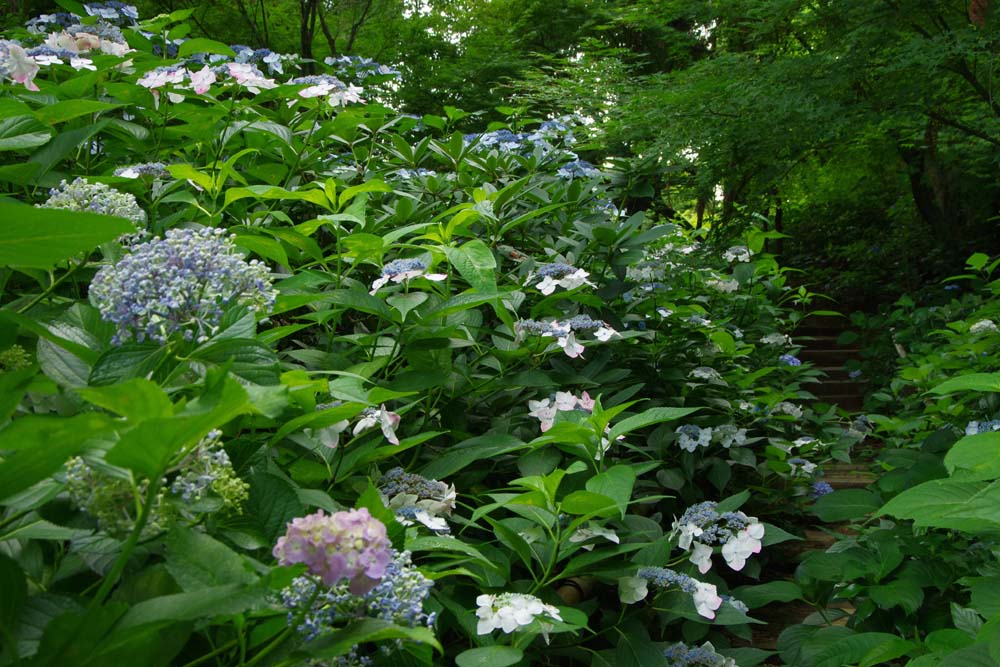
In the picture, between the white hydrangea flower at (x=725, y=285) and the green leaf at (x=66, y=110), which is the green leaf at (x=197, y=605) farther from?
the white hydrangea flower at (x=725, y=285)

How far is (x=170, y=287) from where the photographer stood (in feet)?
2.90

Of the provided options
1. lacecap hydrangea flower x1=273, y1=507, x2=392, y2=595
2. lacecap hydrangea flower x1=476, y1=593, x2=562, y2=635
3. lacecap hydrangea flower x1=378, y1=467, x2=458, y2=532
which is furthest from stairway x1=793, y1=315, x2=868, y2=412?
lacecap hydrangea flower x1=273, y1=507, x2=392, y2=595

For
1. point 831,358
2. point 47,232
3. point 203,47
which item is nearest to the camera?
point 47,232

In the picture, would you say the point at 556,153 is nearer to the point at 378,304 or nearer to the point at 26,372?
the point at 378,304

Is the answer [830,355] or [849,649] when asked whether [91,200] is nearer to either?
[849,649]

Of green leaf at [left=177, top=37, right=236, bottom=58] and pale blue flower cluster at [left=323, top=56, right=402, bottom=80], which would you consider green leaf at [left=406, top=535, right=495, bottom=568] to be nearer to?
green leaf at [left=177, top=37, right=236, bottom=58]

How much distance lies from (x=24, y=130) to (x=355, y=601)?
3.66ft

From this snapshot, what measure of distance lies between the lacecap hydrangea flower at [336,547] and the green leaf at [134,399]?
6.0 inches

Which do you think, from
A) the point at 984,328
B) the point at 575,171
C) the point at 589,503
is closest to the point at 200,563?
the point at 589,503

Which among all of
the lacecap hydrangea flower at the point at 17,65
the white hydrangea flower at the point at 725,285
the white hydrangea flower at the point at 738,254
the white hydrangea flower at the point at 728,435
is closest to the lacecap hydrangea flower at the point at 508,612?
the lacecap hydrangea flower at the point at 17,65

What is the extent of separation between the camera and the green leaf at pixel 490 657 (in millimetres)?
1136

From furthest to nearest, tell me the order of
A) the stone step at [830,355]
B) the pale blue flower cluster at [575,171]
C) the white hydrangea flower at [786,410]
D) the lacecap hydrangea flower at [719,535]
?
the stone step at [830,355], the white hydrangea flower at [786,410], the pale blue flower cluster at [575,171], the lacecap hydrangea flower at [719,535]

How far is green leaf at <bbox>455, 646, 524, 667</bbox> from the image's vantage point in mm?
1136

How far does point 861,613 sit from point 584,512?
118 cm
